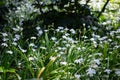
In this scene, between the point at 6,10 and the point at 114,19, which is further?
the point at 114,19

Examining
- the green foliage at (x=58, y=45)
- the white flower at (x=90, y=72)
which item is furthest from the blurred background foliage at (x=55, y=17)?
the white flower at (x=90, y=72)

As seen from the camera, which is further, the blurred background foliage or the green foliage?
the blurred background foliage

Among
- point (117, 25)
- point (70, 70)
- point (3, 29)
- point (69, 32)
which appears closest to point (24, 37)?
point (3, 29)

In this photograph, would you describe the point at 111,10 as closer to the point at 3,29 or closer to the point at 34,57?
the point at 3,29

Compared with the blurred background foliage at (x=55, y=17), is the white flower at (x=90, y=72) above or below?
below

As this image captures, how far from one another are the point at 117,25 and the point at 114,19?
0.47 meters

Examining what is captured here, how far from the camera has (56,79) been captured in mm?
4406

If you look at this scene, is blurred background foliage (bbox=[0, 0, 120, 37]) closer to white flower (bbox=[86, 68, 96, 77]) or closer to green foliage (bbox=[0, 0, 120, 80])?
green foliage (bbox=[0, 0, 120, 80])

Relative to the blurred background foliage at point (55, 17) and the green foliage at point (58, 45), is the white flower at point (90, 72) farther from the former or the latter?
the blurred background foliage at point (55, 17)

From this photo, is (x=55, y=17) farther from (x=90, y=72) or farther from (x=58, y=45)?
(x=90, y=72)

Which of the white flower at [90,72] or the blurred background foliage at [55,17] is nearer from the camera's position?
the white flower at [90,72]

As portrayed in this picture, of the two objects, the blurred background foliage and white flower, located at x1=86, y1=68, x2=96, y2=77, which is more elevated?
the blurred background foliage

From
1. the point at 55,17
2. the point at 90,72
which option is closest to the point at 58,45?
the point at 55,17

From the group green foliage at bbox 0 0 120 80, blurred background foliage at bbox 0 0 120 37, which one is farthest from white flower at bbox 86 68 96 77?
blurred background foliage at bbox 0 0 120 37
